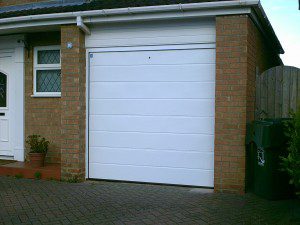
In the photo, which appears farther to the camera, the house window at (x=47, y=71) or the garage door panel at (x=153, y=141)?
the house window at (x=47, y=71)

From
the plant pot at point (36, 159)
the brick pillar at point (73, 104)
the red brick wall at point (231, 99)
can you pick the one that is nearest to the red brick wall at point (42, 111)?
the plant pot at point (36, 159)

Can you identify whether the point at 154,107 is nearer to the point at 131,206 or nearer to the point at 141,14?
the point at 141,14

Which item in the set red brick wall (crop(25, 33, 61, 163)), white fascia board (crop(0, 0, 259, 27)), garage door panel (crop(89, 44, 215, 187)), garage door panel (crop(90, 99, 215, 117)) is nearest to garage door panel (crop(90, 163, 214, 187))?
garage door panel (crop(89, 44, 215, 187))

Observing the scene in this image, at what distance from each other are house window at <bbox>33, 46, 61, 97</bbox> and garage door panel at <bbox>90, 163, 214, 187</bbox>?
6.88 ft

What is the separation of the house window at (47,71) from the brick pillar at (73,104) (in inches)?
40.3

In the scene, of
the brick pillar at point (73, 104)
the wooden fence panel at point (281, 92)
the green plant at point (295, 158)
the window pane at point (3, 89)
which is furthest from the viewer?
the window pane at point (3, 89)

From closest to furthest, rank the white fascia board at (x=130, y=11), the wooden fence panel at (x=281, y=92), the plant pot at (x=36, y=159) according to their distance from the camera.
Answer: the white fascia board at (x=130, y=11) < the wooden fence panel at (x=281, y=92) < the plant pot at (x=36, y=159)

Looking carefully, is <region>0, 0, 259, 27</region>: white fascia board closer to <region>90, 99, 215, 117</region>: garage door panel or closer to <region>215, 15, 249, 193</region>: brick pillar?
<region>215, 15, 249, 193</region>: brick pillar

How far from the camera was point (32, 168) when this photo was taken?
8.01 m

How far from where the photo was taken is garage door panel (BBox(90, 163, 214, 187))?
7098 millimetres

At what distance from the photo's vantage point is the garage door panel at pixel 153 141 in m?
7.10

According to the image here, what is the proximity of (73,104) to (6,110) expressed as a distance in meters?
2.55

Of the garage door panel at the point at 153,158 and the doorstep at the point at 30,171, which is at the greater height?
the garage door panel at the point at 153,158

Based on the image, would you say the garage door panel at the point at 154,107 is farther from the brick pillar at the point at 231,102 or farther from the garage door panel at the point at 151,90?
the brick pillar at the point at 231,102
